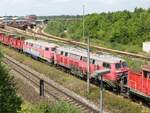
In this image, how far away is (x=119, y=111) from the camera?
112 feet

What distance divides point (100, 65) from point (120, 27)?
48199mm

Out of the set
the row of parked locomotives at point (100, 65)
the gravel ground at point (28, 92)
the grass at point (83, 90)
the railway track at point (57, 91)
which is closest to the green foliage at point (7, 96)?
the railway track at point (57, 91)

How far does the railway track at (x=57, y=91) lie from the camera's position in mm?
36434

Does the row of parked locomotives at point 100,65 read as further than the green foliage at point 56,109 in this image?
Yes

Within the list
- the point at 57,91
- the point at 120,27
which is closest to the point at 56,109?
the point at 57,91

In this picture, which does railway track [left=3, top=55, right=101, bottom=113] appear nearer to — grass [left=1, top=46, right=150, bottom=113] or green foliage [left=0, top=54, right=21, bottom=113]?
grass [left=1, top=46, right=150, bottom=113]

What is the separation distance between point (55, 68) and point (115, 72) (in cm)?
1880

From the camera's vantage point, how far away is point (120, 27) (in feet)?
296

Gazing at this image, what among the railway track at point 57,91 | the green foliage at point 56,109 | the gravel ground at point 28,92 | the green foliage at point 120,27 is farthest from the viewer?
the green foliage at point 120,27

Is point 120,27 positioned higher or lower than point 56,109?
higher

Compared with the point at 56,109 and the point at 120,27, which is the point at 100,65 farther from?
the point at 120,27

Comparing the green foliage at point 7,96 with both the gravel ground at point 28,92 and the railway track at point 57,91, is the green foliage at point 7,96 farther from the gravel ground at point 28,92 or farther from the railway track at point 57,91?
the gravel ground at point 28,92

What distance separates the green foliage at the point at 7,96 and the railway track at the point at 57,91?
442cm

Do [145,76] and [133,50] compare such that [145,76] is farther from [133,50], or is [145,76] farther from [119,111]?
[133,50]
